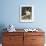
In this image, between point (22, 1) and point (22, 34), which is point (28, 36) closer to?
point (22, 34)

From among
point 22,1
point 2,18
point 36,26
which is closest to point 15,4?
point 22,1

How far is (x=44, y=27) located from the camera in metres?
4.03

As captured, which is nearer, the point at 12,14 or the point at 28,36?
the point at 28,36

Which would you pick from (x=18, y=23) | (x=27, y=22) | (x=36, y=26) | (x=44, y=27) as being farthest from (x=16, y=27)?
(x=44, y=27)

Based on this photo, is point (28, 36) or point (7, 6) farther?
point (7, 6)

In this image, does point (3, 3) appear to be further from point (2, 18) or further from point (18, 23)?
point (18, 23)

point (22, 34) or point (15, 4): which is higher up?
point (15, 4)

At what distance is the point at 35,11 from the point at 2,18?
1077mm

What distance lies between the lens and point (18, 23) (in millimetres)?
4031

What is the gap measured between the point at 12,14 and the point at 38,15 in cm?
83

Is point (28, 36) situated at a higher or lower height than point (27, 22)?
lower

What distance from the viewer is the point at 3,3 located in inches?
157

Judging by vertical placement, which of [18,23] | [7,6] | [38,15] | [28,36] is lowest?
Answer: [28,36]

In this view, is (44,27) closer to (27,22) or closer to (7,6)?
(27,22)
